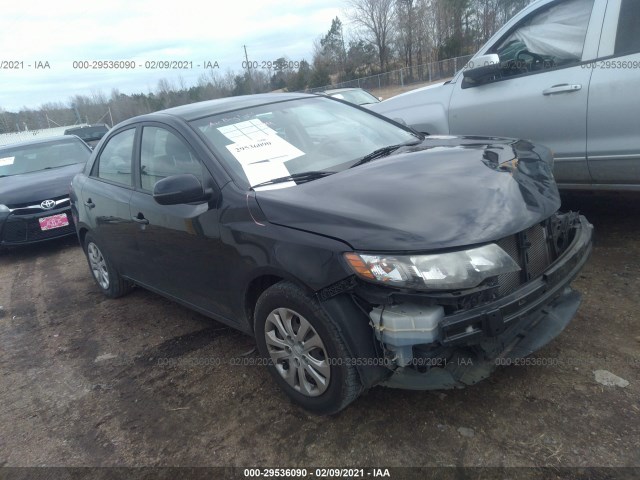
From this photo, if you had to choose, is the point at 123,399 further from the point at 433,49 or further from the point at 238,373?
the point at 433,49

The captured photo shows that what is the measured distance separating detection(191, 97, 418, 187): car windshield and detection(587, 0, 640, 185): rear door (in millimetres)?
1438

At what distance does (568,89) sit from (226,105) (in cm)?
264

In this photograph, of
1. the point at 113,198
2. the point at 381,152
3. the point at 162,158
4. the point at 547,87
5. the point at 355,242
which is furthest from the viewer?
the point at 113,198

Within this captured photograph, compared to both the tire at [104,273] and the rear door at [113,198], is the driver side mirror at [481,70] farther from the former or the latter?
the tire at [104,273]

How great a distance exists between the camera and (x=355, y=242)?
2.28 meters

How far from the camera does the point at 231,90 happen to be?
104ft

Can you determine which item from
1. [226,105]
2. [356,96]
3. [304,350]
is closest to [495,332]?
[304,350]

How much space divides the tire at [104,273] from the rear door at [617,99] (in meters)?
4.23

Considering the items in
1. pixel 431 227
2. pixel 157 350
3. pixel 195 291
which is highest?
pixel 431 227

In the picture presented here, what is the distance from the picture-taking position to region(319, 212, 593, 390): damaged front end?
7.07ft

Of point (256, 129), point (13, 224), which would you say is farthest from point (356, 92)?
point (256, 129)

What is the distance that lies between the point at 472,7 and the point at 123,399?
4442 cm

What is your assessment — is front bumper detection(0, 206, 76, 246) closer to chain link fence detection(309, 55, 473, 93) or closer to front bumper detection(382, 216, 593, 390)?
front bumper detection(382, 216, 593, 390)

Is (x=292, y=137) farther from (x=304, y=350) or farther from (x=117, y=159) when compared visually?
(x=117, y=159)
